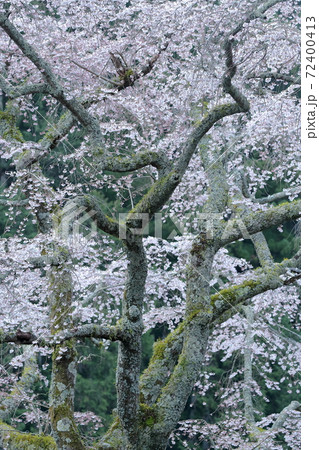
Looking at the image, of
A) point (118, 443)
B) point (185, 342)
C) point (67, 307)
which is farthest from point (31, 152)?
point (118, 443)

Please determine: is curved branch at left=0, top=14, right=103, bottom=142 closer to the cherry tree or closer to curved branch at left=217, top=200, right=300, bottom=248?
the cherry tree

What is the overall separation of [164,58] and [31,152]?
2.05 m

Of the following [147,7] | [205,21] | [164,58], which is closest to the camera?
[205,21]

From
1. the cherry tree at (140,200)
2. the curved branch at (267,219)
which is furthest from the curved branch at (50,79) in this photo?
the curved branch at (267,219)

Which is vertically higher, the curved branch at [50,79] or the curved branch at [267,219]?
the curved branch at [50,79]

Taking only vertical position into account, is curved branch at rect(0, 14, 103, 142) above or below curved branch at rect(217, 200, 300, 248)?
above

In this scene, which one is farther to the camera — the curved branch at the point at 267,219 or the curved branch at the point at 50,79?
the curved branch at the point at 267,219

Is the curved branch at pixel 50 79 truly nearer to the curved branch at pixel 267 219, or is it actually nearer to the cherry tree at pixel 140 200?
the cherry tree at pixel 140 200

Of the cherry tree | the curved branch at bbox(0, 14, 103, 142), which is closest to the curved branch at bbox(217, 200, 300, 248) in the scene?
the cherry tree

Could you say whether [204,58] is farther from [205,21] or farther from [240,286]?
[240,286]

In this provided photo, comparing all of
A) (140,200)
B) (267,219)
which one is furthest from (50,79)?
(267,219)

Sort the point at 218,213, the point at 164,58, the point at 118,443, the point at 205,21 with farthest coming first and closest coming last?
1. the point at 164,58
2. the point at 205,21
3. the point at 218,213
4. the point at 118,443

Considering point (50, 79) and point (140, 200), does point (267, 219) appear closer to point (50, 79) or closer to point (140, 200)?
point (140, 200)
